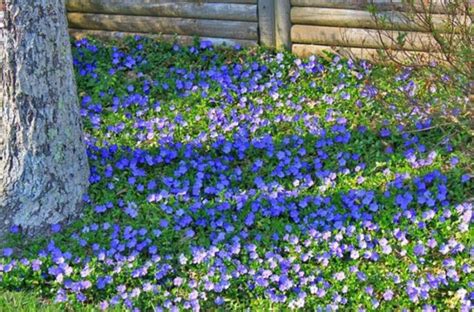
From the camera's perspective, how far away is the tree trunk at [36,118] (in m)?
5.21

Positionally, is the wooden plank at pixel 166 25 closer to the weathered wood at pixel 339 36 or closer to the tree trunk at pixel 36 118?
the weathered wood at pixel 339 36

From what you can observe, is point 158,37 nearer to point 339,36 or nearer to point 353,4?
point 339,36

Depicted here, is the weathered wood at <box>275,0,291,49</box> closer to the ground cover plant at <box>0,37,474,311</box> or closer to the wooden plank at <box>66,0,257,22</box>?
the wooden plank at <box>66,0,257,22</box>

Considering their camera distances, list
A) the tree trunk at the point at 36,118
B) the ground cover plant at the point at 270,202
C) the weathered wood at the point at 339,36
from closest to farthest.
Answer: the ground cover plant at the point at 270,202, the tree trunk at the point at 36,118, the weathered wood at the point at 339,36

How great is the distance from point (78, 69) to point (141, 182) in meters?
2.18

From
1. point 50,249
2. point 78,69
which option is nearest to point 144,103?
point 78,69

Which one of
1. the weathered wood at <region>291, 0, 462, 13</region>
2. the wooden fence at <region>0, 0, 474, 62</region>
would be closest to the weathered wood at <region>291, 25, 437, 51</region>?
the wooden fence at <region>0, 0, 474, 62</region>

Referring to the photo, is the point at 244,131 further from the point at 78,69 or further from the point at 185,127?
the point at 78,69

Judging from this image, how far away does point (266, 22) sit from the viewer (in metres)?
7.50

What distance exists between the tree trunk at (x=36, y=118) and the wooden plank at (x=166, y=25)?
250 centimetres

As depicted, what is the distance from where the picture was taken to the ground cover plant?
4.75 m

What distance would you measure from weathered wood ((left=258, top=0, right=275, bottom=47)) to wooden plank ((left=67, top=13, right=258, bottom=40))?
3.1 inches

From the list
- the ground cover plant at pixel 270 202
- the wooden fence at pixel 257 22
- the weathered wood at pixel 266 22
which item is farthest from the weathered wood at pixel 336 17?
the ground cover plant at pixel 270 202

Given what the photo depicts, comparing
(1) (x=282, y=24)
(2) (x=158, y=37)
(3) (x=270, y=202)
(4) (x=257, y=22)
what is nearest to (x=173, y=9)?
(2) (x=158, y=37)
